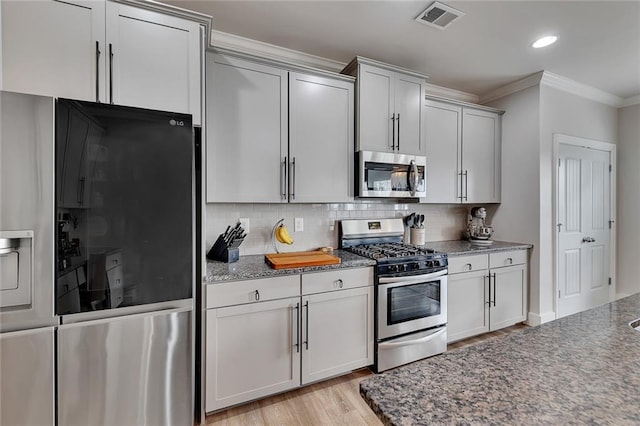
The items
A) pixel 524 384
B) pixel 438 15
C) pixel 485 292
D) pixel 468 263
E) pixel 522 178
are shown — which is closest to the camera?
pixel 524 384

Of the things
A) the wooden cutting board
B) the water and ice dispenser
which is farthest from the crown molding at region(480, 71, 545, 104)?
the water and ice dispenser

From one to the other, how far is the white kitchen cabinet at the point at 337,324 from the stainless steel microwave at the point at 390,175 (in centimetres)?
78

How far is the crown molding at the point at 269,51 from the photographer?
2.37m

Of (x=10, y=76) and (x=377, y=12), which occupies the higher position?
(x=377, y=12)

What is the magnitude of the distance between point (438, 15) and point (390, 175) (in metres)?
1.28

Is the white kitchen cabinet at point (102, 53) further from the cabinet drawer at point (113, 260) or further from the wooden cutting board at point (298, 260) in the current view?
the wooden cutting board at point (298, 260)

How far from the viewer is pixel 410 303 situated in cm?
239

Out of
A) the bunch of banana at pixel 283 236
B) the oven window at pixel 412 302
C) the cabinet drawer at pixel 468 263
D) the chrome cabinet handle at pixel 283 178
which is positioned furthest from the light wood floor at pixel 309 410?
the chrome cabinet handle at pixel 283 178

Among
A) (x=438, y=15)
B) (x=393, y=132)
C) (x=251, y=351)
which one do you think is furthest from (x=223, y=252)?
(x=438, y=15)

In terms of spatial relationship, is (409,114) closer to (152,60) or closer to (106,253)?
(152,60)

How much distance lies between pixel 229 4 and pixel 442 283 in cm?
279

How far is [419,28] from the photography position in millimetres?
2277

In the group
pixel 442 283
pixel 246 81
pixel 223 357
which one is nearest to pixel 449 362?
pixel 223 357

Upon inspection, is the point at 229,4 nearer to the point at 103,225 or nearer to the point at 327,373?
the point at 103,225
